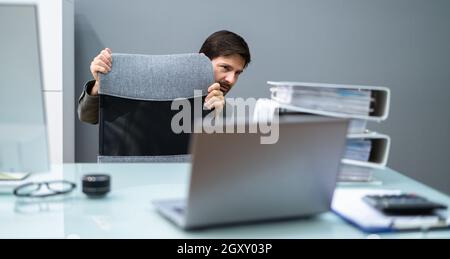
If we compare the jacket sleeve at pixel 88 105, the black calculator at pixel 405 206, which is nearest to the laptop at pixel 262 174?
the black calculator at pixel 405 206

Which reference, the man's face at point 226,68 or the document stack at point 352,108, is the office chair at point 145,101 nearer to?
the man's face at point 226,68

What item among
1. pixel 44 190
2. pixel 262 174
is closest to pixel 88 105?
pixel 44 190

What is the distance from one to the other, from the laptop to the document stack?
286mm

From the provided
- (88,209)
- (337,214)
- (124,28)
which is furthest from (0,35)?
(124,28)

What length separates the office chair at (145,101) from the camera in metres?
1.83

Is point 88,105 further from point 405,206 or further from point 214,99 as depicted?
point 405,206

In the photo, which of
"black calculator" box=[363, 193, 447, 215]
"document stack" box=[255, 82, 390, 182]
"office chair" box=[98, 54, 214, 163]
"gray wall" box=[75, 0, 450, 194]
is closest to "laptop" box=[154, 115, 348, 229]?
"black calculator" box=[363, 193, 447, 215]

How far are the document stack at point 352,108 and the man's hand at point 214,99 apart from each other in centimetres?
53

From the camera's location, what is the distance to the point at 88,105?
203 cm

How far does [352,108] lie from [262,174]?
440 mm

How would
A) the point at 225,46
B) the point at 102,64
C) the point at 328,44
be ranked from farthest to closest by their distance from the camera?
the point at 328,44 → the point at 225,46 → the point at 102,64

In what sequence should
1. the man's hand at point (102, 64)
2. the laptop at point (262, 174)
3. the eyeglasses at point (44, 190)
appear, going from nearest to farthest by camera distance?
1. the laptop at point (262, 174)
2. the eyeglasses at point (44, 190)
3. the man's hand at point (102, 64)

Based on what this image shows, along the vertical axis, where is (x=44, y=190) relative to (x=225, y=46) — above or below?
below
